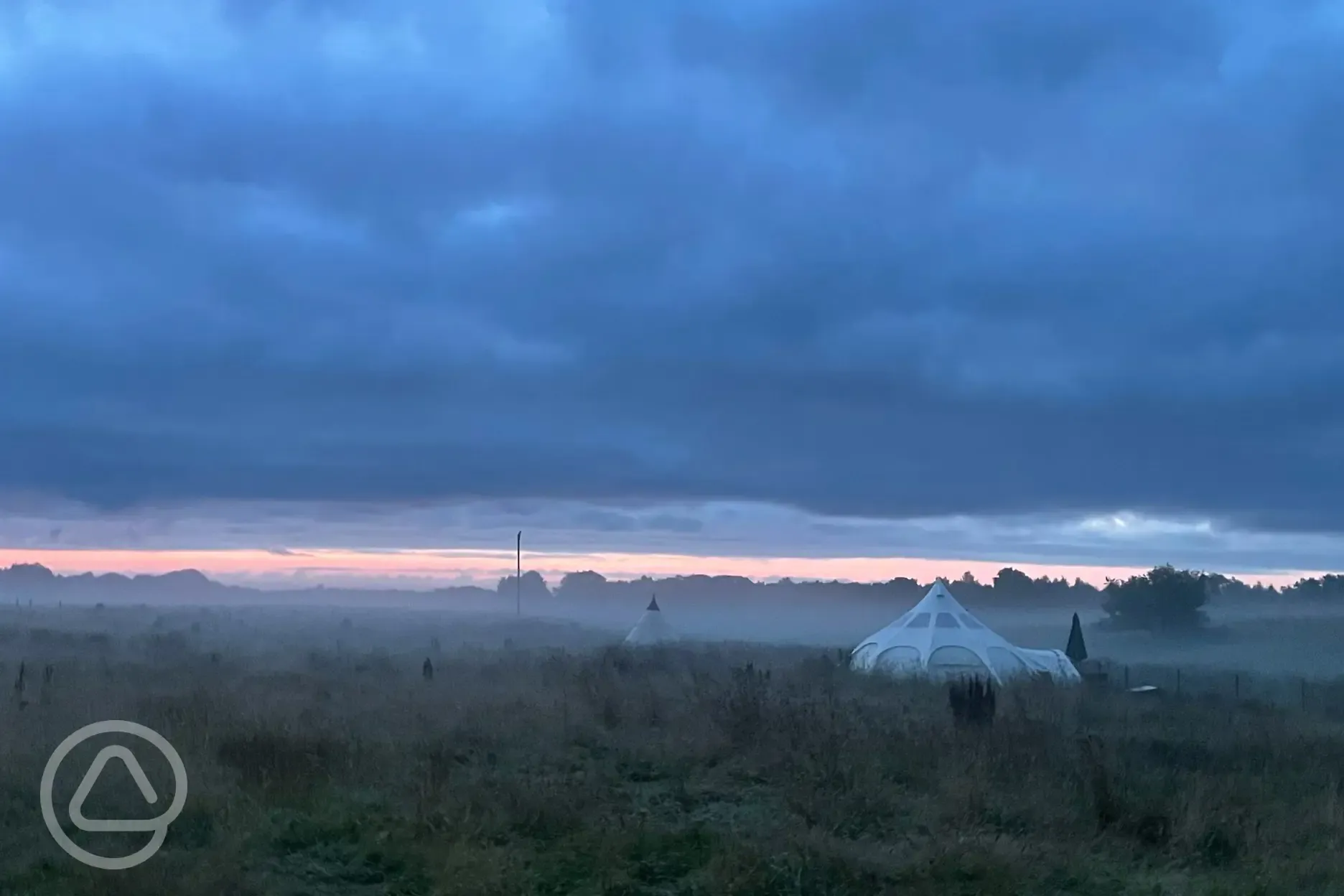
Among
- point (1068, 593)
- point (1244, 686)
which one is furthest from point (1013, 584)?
point (1244, 686)

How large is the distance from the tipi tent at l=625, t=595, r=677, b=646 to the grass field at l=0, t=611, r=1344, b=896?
2343 centimetres

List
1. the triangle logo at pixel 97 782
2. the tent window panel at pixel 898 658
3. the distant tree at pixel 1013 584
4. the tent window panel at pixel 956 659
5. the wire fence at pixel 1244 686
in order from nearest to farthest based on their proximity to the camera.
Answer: the triangle logo at pixel 97 782
the wire fence at pixel 1244 686
the tent window panel at pixel 956 659
the tent window panel at pixel 898 658
the distant tree at pixel 1013 584

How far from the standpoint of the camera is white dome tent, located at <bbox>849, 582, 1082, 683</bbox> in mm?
30312

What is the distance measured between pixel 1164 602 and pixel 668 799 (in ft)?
267

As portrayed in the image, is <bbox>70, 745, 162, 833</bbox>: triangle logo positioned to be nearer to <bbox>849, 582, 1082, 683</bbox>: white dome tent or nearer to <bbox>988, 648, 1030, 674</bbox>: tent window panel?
<bbox>849, 582, 1082, 683</bbox>: white dome tent

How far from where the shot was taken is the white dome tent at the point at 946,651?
30.3 m

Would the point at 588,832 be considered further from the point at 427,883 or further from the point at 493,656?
the point at 493,656

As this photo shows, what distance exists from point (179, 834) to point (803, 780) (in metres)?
6.02

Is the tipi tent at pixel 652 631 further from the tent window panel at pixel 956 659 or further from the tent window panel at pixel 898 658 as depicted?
the tent window panel at pixel 956 659

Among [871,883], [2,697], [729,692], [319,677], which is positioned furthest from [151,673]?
[871,883]

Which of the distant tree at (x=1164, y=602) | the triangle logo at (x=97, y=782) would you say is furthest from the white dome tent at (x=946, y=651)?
the distant tree at (x=1164, y=602)
